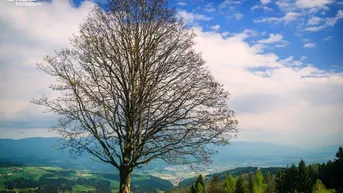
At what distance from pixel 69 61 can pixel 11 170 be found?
183050 mm

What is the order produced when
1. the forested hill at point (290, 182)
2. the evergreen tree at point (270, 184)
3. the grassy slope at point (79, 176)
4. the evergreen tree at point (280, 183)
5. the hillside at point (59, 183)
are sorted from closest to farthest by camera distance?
the forested hill at point (290, 182)
the evergreen tree at point (280, 183)
the evergreen tree at point (270, 184)
the hillside at point (59, 183)
the grassy slope at point (79, 176)

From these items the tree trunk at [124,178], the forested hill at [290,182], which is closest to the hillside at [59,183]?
the forested hill at [290,182]

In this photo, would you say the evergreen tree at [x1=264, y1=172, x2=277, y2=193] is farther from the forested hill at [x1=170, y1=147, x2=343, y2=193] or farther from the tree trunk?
the tree trunk

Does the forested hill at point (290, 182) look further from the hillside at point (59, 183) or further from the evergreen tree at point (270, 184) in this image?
the hillside at point (59, 183)

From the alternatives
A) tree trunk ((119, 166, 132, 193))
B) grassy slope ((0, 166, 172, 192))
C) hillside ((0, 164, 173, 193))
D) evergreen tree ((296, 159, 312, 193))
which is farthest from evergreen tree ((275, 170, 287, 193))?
tree trunk ((119, 166, 132, 193))

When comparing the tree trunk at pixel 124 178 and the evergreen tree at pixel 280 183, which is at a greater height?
the tree trunk at pixel 124 178

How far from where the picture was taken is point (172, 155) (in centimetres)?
984

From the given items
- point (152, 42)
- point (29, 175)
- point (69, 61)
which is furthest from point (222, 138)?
point (29, 175)

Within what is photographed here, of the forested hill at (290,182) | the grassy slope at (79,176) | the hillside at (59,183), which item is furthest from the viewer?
the grassy slope at (79,176)

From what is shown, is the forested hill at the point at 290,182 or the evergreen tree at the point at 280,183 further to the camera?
the evergreen tree at the point at 280,183

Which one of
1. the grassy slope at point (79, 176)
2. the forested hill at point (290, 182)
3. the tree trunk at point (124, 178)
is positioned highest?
the tree trunk at point (124, 178)

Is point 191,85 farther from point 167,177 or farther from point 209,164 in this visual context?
point 167,177

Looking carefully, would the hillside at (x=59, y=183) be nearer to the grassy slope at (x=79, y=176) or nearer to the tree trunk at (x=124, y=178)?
the grassy slope at (x=79, y=176)

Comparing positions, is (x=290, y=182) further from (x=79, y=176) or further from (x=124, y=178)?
(x=79, y=176)
